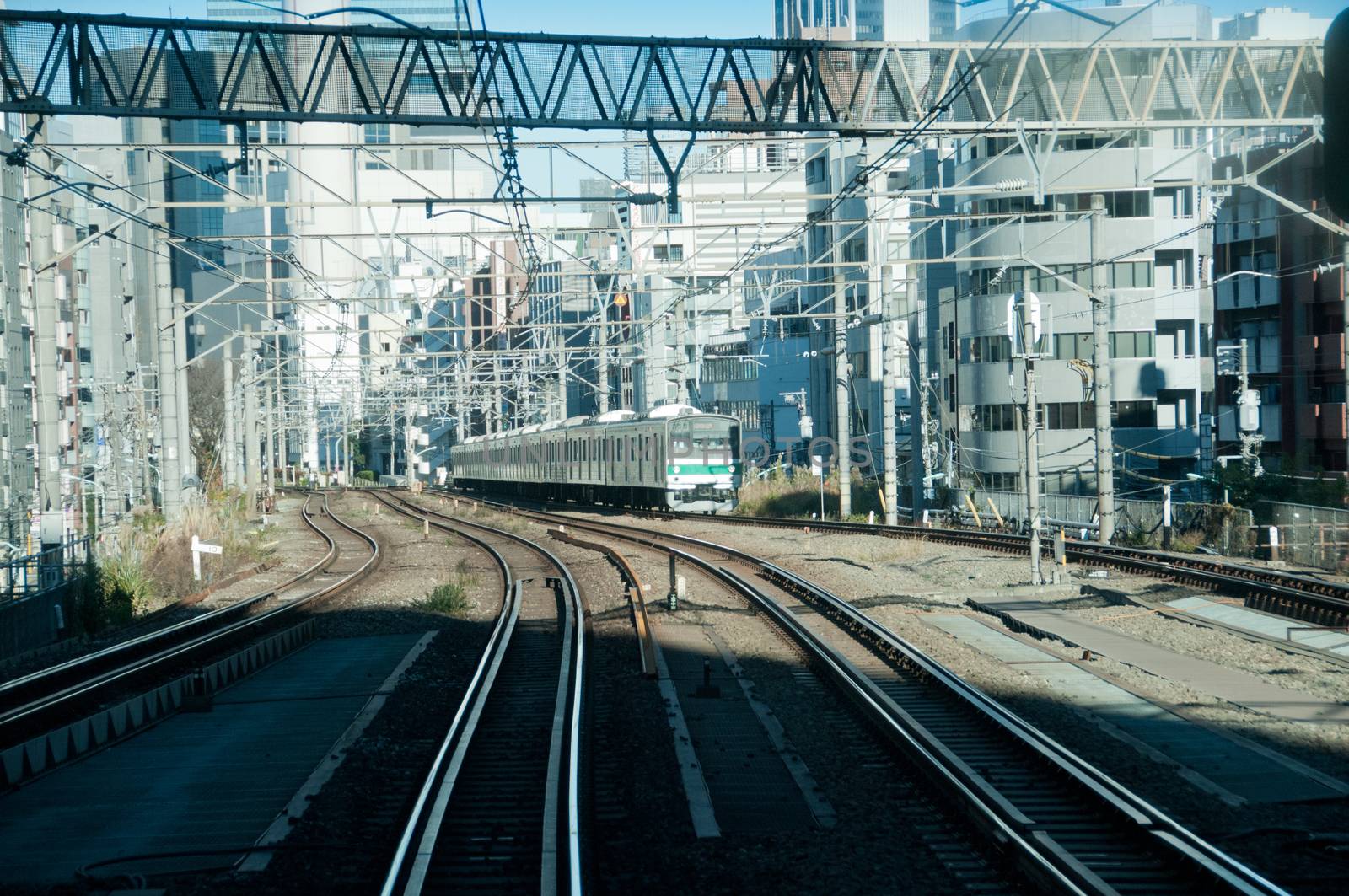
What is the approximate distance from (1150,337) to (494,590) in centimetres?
2234

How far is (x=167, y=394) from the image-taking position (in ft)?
71.9

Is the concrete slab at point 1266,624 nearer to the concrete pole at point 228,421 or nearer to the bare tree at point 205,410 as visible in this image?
the concrete pole at point 228,421

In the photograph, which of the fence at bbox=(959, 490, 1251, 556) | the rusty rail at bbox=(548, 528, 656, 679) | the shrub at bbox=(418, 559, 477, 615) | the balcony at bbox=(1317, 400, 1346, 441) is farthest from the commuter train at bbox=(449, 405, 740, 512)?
the shrub at bbox=(418, 559, 477, 615)

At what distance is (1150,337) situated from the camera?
113ft

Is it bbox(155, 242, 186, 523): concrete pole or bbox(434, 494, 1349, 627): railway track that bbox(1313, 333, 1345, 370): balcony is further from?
bbox(155, 242, 186, 523): concrete pole

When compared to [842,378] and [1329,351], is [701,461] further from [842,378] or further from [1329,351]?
[1329,351]

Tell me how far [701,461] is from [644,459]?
1871 millimetres

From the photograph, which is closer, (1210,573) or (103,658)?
(103,658)

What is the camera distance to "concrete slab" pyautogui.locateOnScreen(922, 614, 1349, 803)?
7.06m

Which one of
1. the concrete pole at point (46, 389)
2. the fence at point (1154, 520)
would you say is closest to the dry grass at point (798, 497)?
the fence at point (1154, 520)

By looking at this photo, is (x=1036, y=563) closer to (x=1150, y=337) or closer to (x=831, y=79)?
(x=831, y=79)

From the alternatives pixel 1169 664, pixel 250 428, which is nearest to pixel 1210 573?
pixel 1169 664

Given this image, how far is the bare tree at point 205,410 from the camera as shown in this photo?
184 feet

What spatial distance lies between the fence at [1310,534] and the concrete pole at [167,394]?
55.5 feet
